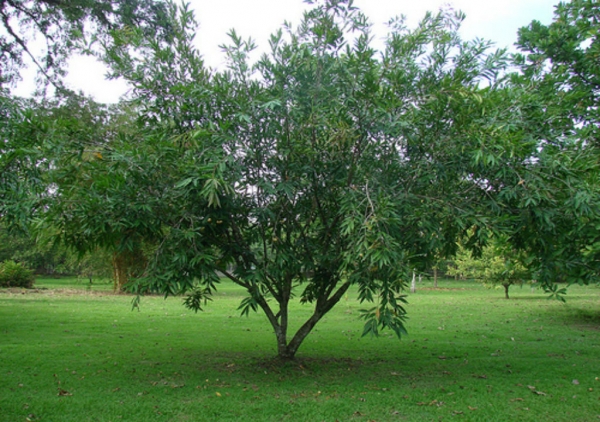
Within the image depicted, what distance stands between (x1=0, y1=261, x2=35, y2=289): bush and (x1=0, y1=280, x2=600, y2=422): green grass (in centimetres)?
1482

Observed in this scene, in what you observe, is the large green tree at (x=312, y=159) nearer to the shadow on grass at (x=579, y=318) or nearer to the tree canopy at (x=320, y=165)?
the tree canopy at (x=320, y=165)

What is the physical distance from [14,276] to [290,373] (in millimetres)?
25152

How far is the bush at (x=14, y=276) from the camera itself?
88.9 ft

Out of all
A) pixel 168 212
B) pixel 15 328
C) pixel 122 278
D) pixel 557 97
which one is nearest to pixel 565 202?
pixel 557 97

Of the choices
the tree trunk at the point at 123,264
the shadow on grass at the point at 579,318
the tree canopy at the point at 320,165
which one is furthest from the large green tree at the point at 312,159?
the tree trunk at the point at 123,264

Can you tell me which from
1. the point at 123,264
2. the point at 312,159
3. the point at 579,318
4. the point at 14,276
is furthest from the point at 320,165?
the point at 14,276

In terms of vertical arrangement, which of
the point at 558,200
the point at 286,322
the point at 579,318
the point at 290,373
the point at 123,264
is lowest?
the point at 290,373

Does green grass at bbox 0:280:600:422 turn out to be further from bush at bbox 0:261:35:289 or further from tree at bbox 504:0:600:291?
bush at bbox 0:261:35:289

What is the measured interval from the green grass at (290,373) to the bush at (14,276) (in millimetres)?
14816

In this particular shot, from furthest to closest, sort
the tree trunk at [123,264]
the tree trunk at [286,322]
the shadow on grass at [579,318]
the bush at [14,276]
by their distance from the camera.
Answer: the bush at [14,276], the tree trunk at [123,264], the shadow on grass at [579,318], the tree trunk at [286,322]

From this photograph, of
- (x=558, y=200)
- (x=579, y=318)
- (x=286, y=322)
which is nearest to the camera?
(x=558, y=200)

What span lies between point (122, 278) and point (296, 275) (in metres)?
21.9

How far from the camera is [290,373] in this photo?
26.2ft

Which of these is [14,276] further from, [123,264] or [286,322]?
[286,322]
